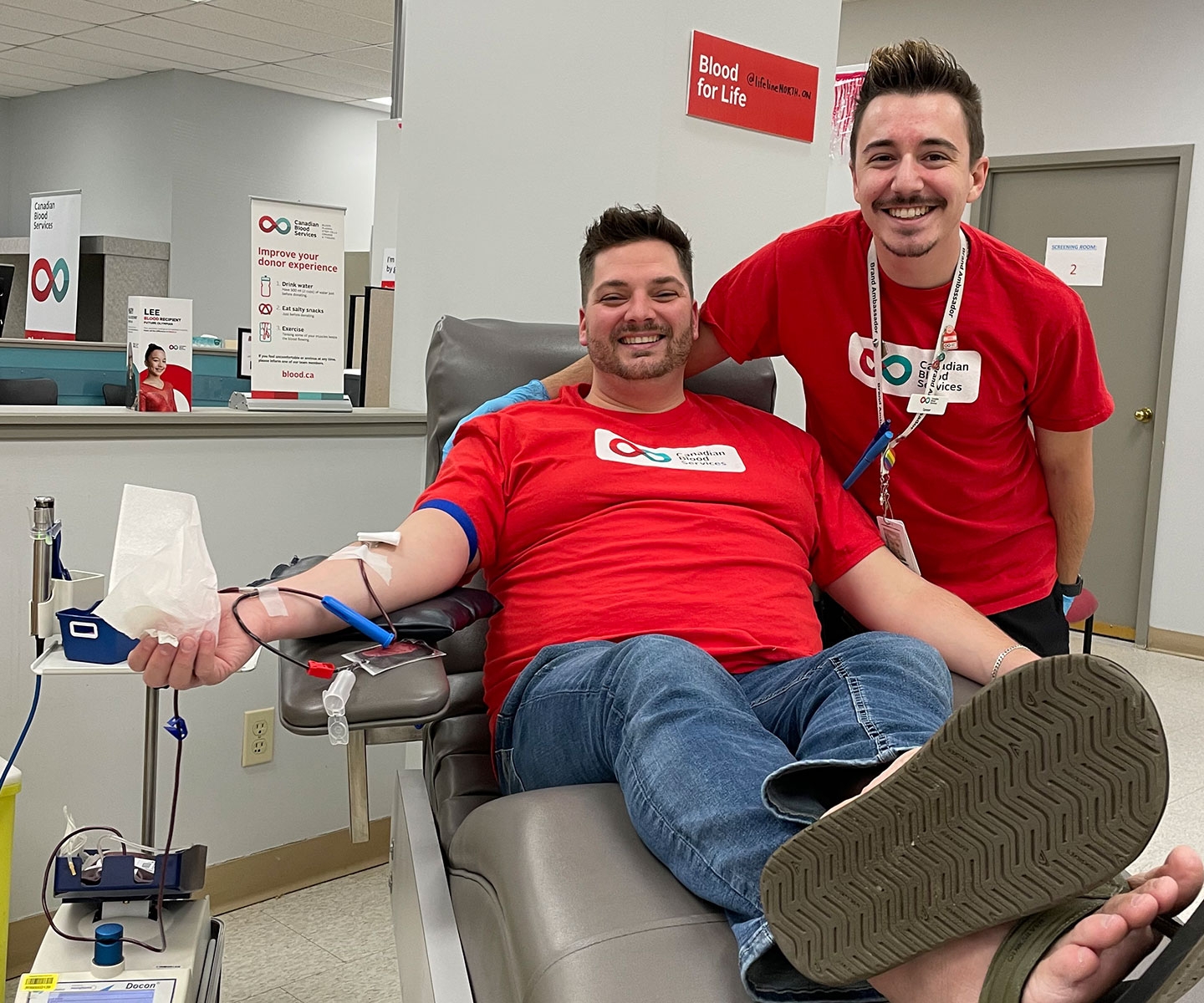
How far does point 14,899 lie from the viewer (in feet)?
6.45

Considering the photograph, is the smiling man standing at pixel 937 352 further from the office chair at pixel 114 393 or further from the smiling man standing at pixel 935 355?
the office chair at pixel 114 393

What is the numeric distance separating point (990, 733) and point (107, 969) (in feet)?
3.74

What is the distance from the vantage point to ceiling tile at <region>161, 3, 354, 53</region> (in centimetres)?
719

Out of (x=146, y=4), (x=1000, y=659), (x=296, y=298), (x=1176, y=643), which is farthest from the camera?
(x=146, y=4)

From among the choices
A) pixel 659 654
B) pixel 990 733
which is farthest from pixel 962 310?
pixel 990 733

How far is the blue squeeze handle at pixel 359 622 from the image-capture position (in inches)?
51.1

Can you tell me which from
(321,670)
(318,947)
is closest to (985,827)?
(321,670)

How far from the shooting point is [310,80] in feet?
29.5

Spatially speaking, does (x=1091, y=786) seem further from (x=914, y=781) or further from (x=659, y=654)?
(x=659, y=654)

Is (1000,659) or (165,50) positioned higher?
(165,50)

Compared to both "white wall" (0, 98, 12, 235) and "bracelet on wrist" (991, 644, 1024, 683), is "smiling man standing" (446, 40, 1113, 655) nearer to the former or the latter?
"bracelet on wrist" (991, 644, 1024, 683)

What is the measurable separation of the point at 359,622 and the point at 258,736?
3.56ft

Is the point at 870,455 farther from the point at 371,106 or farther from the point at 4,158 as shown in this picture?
the point at 4,158

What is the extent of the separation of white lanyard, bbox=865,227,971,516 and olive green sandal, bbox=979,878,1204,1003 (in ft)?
3.13
